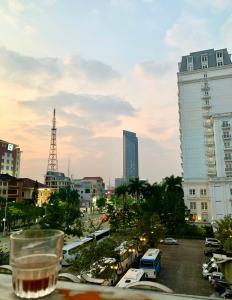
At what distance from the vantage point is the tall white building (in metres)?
48.6

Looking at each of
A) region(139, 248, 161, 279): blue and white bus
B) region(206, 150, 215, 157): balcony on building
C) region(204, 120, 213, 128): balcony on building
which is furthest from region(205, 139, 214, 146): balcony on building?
region(139, 248, 161, 279): blue and white bus

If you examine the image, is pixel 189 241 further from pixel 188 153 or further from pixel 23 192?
pixel 23 192

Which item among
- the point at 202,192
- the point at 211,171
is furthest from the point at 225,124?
the point at 202,192

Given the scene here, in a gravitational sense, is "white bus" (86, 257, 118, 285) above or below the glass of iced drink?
below

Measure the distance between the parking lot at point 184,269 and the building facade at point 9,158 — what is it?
67053 millimetres

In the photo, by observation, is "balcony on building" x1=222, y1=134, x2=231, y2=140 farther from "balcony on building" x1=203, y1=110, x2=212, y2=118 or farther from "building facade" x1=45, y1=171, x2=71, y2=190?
"building facade" x1=45, y1=171, x2=71, y2=190

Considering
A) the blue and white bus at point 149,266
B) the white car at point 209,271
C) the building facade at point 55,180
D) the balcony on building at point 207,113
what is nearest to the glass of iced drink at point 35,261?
the blue and white bus at point 149,266

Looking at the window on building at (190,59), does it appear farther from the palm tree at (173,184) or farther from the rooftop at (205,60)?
the palm tree at (173,184)

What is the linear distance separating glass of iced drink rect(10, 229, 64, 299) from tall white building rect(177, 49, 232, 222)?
47770mm

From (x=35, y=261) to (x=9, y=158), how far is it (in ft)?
306

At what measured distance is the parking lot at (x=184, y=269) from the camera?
60.9 feet

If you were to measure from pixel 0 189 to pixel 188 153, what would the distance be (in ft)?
134

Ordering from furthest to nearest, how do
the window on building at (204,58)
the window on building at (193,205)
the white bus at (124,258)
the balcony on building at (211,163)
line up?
the window on building at (204,58), the balcony on building at (211,163), the window on building at (193,205), the white bus at (124,258)

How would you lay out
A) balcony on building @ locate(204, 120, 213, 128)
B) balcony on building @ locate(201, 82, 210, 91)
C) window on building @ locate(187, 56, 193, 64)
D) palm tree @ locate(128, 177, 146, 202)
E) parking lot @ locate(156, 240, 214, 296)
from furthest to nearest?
window on building @ locate(187, 56, 193, 64) → balcony on building @ locate(201, 82, 210, 91) → balcony on building @ locate(204, 120, 213, 128) → palm tree @ locate(128, 177, 146, 202) → parking lot @ locate(156, 240, 214, 296)
